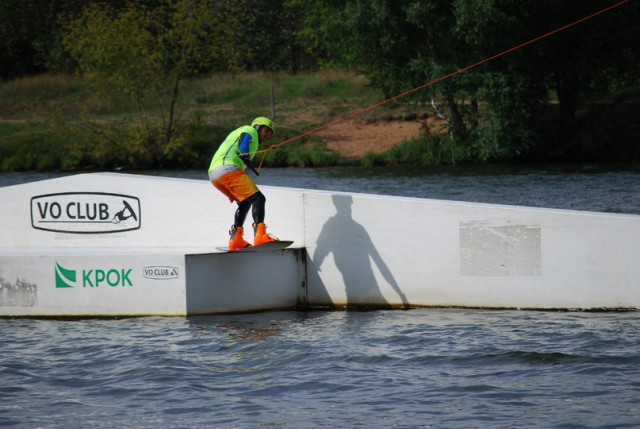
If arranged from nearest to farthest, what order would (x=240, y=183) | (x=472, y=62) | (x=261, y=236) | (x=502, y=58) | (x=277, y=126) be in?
(x=261, y=236)
(x=240, y=183)
(x=502, y=58)
(x=472, y=62)
(x=277, y=126)

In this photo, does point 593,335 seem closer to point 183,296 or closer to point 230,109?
point 183,296

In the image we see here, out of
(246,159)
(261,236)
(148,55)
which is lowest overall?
(261,236)

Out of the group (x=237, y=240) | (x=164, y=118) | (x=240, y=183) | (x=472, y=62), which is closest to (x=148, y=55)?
(x=164, y=118)

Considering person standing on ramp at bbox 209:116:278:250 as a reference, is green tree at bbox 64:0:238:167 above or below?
above

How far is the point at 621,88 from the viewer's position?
36062mm

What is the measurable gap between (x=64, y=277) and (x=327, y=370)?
3636 mm

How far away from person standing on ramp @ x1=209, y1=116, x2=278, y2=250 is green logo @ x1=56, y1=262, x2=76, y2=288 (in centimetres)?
168

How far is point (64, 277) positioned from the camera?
11461 mm

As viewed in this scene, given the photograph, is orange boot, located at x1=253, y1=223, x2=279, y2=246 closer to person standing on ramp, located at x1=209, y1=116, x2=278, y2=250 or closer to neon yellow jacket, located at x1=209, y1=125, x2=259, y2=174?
person standing on ramp, located at x1=209, y1=116, x2=278, y2=250

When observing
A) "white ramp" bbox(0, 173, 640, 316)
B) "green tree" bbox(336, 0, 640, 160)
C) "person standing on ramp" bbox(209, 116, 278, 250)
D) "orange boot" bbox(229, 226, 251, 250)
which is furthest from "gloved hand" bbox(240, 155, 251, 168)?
"green tree" bbox(336, 0, 640, 160)

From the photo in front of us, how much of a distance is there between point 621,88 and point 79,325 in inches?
1109

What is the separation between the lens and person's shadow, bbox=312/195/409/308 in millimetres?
11375

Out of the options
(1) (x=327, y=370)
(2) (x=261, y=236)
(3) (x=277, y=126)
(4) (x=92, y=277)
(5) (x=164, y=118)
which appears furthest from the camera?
A: (5) (x=164, y=118)

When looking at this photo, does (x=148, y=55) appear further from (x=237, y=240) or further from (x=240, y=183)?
(x=237, y=240)
